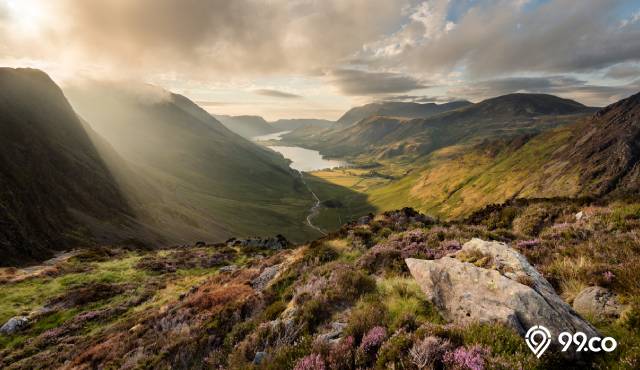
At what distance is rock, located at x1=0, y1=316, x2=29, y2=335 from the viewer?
20.6 meters

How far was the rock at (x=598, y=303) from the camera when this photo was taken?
734 cm

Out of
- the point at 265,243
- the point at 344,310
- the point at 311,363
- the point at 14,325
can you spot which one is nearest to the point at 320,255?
the point at 344,310

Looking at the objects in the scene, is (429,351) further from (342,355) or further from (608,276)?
(608,276)

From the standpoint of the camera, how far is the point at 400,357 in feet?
22.0

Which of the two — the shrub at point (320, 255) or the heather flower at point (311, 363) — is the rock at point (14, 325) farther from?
the heather flower at point (311, 363)

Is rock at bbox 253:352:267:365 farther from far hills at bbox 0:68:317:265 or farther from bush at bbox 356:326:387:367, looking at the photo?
far hills at bbox 0:68:317:265

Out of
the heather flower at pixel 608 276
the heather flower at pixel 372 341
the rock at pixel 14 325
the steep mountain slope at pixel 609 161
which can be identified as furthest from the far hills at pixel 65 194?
the steep mountain slope at pixel 609 161

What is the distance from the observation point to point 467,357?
601 centimetres

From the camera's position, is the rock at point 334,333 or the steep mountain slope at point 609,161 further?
the steep mountain slope at point 609,161

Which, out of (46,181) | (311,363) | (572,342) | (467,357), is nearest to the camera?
(467,357)

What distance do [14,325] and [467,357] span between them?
29.4m

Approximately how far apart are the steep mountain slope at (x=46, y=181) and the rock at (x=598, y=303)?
193 ft

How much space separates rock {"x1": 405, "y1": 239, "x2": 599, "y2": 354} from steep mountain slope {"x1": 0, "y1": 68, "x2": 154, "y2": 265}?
5551 centimetres

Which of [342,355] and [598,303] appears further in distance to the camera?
[598,303]
